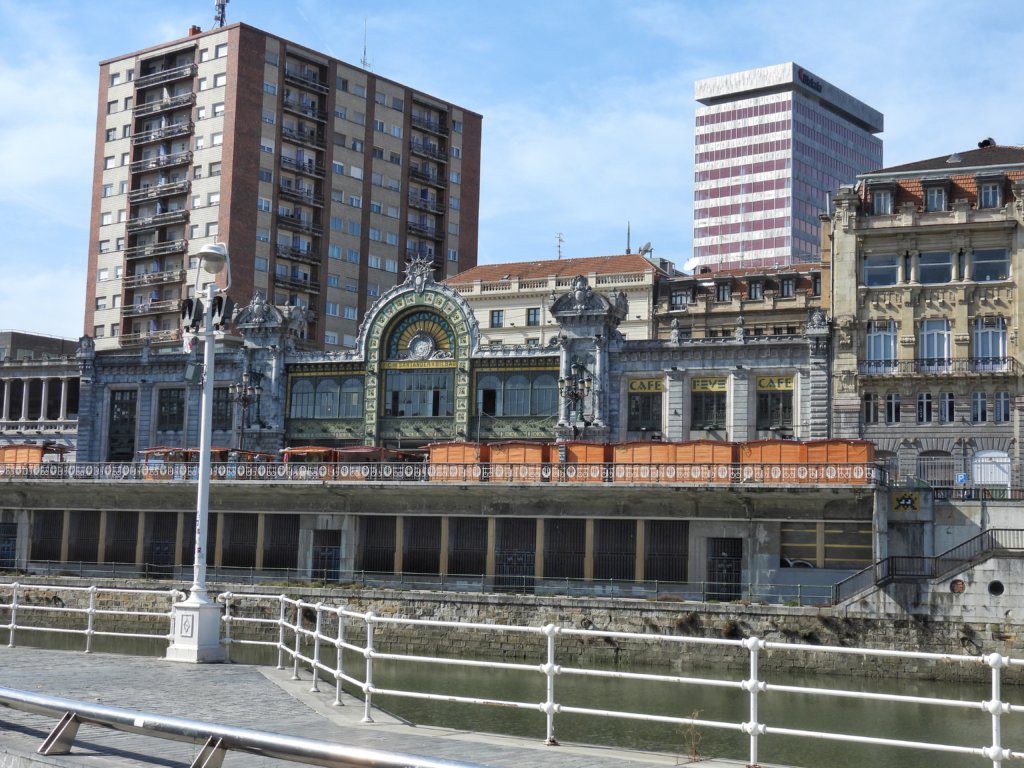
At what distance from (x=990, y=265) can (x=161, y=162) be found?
62.6 meters

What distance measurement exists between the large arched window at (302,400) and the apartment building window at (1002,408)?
A: 35.1m

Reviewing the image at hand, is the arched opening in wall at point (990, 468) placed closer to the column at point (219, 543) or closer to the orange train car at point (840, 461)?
the orange train car at point (840, 461)

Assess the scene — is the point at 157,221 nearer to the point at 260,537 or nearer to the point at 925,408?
the point at 260,537

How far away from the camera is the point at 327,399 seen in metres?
68.2

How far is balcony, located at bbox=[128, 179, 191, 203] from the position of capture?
93.3m

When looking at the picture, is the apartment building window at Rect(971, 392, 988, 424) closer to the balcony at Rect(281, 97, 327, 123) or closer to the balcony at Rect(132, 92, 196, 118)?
the balcony at Rect(281, 97, 327, 123)

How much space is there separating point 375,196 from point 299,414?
3555cm

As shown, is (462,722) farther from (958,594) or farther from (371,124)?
(371,124)

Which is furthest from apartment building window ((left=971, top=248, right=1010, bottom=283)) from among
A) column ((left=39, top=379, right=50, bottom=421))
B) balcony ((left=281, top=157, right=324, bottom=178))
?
column ((left=39, top=379, right=50, bottom=421))

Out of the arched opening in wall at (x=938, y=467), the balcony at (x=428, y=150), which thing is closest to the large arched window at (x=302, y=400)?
the arched opening in wall at (x=938, y=467)

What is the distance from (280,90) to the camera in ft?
307

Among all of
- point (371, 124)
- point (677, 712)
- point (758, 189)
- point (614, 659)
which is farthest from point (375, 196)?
point (677, 712)

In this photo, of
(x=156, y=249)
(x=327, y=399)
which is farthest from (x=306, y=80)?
(x=327, y=399)

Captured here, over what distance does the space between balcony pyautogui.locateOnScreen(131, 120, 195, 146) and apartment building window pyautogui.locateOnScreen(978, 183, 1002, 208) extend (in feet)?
194
